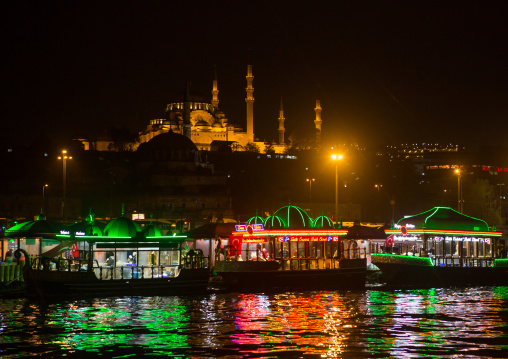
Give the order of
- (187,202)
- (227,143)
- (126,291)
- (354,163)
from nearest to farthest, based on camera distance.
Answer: (126,291) < (187,202) < (354,163) < (227,143)

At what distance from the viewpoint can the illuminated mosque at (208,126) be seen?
134875 mm

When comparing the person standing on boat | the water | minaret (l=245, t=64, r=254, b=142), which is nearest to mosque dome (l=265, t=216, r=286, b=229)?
the water

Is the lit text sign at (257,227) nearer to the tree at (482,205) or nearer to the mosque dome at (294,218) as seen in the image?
the mosque dome at (294,218)

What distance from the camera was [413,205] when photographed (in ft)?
334

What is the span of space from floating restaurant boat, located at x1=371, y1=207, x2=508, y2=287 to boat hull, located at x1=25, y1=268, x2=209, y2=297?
1091 cm

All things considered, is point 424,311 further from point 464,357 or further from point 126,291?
point 126,291

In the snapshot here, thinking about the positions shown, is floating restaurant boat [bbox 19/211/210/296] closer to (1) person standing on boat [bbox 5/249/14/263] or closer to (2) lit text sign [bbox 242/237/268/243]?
(2) lit text sign [bbox 242/237/268/243]

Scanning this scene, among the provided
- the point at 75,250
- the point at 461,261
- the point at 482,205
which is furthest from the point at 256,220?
the point at 482,205

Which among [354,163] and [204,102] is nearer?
[354,163]

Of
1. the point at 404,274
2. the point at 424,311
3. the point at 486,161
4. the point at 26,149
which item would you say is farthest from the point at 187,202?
the point at 486,161

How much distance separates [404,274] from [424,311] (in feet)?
38.5

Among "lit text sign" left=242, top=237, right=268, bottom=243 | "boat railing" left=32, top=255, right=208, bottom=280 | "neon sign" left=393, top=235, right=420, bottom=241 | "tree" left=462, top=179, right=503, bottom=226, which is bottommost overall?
"boat railing" left=32, top=255, right=208, bottom=280

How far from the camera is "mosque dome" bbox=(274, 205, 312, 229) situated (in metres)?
35.6

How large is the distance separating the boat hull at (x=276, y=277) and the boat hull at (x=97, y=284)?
2041 millimetres
